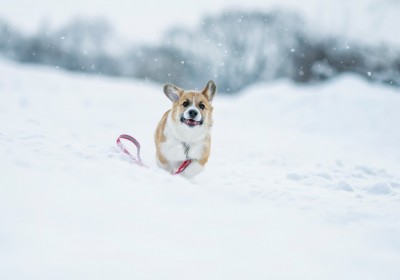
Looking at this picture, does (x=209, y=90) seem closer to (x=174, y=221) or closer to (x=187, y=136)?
(x=187, y=136)

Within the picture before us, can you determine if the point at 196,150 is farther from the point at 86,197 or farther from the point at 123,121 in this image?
the point at 123,121

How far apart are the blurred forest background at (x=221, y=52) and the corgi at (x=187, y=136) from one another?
13.6 meters

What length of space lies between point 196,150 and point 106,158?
1.25 meters

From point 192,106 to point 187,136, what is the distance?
1.19 feet

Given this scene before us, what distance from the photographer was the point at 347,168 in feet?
20.9

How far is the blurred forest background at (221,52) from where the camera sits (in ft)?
70.6

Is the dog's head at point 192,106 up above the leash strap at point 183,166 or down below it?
above

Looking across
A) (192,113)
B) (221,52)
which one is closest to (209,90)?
(192,113)

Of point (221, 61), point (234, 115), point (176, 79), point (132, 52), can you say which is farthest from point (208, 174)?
point (132, 52)

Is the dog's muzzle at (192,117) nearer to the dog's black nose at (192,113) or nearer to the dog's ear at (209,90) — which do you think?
the dog's black nose at (192,113)

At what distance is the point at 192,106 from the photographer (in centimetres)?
466

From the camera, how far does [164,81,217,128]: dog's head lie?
4.59m

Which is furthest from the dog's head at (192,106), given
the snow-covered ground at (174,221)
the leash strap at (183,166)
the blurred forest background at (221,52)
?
the blurred forest background at (221,52)

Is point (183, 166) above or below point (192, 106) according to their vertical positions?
below
